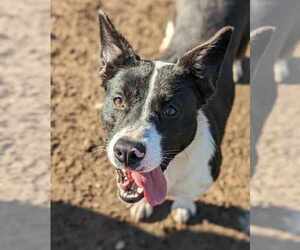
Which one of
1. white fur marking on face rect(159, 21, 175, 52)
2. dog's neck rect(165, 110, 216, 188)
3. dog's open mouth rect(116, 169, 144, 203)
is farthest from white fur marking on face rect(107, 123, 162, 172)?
white fur marking on face rect(159, 21, 175, 52)

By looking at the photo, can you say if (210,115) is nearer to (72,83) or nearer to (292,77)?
(292,77)

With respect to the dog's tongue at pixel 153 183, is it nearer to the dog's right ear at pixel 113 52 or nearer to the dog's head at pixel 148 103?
the dog's head at pixel 148 103

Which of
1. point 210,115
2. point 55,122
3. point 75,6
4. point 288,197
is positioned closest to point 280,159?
point 288,197

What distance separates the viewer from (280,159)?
3662 mm

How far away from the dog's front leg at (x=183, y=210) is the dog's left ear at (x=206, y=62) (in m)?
0.84

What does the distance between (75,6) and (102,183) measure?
4.11 ft

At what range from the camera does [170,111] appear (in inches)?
118

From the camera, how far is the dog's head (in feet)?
9.55

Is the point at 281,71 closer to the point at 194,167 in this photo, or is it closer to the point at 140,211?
the point at 194,167

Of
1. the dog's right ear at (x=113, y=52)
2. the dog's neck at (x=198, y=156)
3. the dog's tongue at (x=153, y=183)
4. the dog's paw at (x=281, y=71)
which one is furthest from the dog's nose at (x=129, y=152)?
the dog's paw at (x=281, y=71)

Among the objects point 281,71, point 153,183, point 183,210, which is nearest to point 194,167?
point 153,183

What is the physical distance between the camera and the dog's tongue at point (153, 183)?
10.5 feet

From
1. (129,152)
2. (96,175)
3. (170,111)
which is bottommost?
(96,175)

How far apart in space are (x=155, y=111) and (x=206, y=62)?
313 mm
